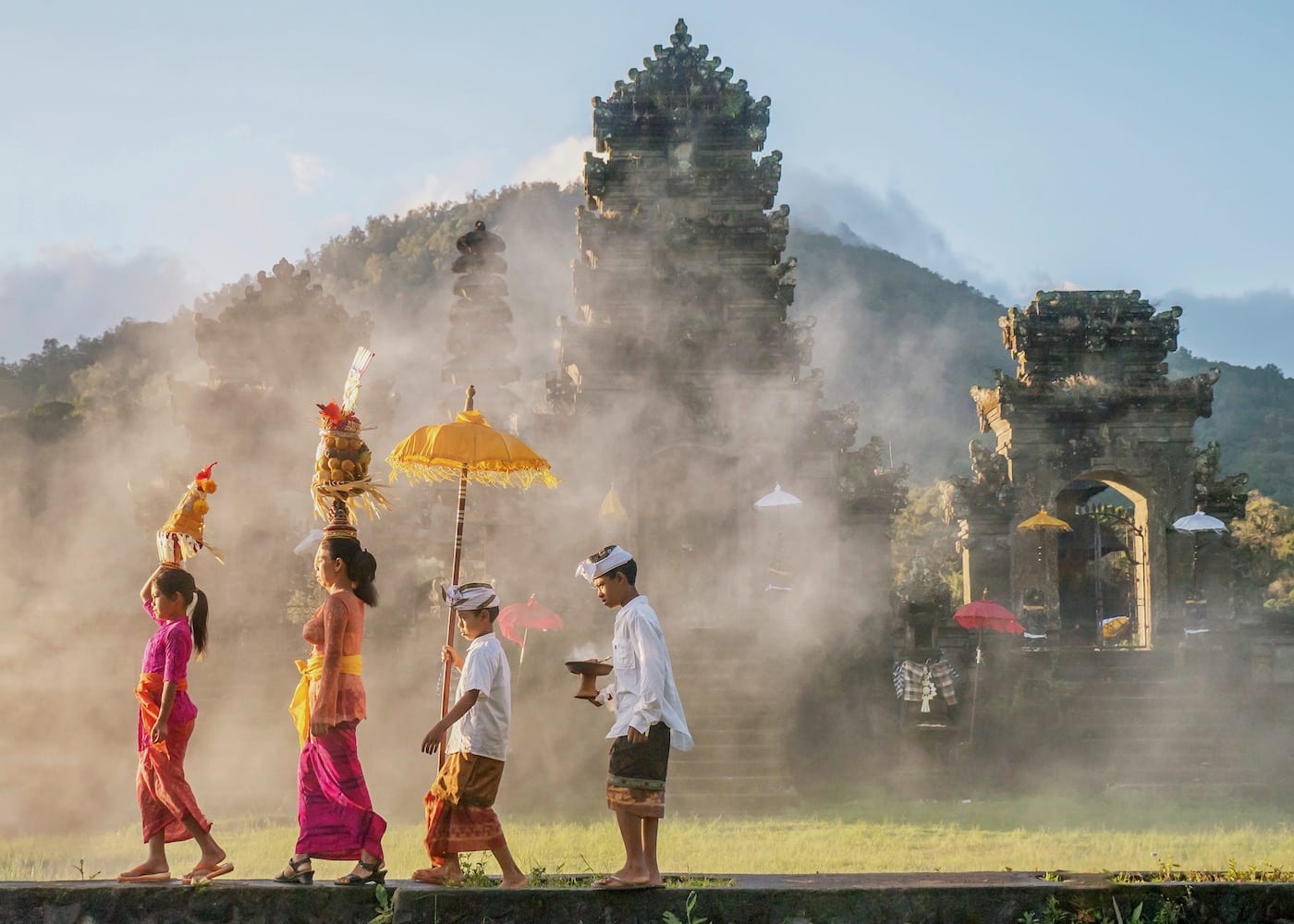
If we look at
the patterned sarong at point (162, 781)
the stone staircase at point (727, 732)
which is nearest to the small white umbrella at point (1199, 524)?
the stone staircase at point (727, 732)

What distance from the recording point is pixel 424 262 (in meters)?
88.8

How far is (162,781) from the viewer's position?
27.8 feet

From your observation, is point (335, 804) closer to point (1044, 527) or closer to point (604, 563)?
point (604, 563)

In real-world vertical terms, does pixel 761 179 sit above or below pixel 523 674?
above

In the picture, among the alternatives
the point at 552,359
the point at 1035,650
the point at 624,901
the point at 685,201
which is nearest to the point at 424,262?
the point at 552,359

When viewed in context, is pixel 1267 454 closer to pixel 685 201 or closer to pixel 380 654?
pixel 685 201

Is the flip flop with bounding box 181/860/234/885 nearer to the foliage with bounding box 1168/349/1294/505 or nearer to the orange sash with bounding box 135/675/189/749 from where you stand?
the orange sash with bounding box 135/675/189/749

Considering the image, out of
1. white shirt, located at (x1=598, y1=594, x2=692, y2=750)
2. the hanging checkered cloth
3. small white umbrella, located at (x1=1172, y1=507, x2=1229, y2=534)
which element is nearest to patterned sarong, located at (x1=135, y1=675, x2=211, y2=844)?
white shirt, located at (x1=598, y1=594, x2=692, y2=750)

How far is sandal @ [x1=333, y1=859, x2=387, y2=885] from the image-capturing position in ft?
26.1

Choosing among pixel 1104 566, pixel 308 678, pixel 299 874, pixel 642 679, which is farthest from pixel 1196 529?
pixel 1104 566

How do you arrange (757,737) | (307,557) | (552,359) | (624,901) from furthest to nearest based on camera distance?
(552,359) < (307,557) < (757,737) < (624,901)

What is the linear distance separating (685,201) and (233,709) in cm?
1164

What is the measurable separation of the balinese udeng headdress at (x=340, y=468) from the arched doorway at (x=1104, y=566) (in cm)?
1569

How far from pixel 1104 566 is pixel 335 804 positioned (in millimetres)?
35383
